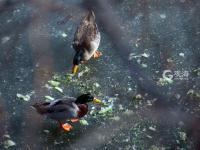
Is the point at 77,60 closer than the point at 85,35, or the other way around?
the point at 77,60

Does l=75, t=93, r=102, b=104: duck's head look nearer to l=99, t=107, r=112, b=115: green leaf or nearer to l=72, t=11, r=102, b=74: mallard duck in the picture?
l=99, t=107, r=112, b=115: green leaf

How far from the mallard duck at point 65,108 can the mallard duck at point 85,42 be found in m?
0.97

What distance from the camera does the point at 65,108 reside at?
23.5ft

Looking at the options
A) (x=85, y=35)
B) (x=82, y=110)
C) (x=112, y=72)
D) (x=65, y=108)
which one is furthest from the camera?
(x=112, y=72)

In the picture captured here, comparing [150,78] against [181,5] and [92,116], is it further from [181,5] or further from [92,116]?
[181,5]

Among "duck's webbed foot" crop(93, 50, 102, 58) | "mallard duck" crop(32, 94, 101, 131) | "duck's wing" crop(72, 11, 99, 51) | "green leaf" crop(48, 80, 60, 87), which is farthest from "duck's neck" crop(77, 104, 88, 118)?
"duck's webbed foot" crop(93, 50, 102, 58)

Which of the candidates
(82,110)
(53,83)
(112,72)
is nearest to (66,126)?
(82,110)

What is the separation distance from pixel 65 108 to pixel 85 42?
4.87 ft

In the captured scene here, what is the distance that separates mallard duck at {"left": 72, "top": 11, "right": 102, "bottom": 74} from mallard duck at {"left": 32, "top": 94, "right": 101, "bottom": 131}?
0.97 meters

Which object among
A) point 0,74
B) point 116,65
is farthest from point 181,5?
point 0,74

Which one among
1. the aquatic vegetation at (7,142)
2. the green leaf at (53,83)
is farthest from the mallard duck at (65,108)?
the green leaf at (53,83)

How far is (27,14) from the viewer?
386 inches

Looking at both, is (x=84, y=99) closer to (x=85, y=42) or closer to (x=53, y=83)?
(x=53, y=83)

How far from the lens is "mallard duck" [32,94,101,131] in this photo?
7.16 metres
